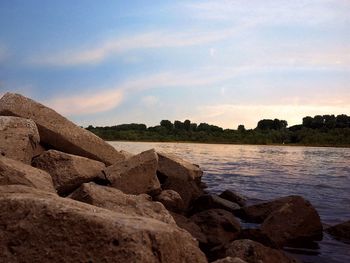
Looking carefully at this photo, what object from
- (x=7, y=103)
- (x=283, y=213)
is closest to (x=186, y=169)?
(x=283, y=213)

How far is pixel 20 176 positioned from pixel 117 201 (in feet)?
4.31

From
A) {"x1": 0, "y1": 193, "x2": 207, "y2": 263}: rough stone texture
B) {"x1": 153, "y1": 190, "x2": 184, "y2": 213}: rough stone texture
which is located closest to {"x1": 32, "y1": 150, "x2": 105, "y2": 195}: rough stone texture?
{"x1": 153, "y1": 190, "x2": 184, "y2": 213}: rough stone texture

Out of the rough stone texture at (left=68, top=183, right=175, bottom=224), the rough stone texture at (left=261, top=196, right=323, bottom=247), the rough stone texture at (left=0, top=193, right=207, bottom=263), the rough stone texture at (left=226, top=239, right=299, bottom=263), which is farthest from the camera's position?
the rough stone texture at (left=261, top=196, right=323, bottom=247)

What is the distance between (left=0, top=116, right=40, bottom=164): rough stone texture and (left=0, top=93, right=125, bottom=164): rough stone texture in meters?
0.86

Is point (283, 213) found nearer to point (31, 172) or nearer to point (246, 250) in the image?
point (246, 250)

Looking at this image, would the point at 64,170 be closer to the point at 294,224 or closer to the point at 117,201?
the point at 117,201

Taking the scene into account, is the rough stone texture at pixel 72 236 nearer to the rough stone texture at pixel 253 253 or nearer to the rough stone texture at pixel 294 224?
the rough stone texture at pixel 253 253

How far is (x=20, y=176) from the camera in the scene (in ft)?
18.4

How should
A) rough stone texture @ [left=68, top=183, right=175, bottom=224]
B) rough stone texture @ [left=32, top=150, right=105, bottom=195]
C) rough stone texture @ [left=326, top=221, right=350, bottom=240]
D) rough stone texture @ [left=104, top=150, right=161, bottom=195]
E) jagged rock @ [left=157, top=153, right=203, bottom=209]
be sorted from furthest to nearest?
jagged rock @ [left=157, top=153, right=203, bottom=209] < rough stone texture @ [left=326, top=221, right=350, bottom=240] < rough stone texture @ [left=104, top=150, right=161, bottom=195] < rough stone texture @ [left=32, top=150, right=105, bottom=195] < rough stone texture @ [left=68, top=183, right=175, bottom=224]

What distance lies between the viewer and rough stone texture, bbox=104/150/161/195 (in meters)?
8.17

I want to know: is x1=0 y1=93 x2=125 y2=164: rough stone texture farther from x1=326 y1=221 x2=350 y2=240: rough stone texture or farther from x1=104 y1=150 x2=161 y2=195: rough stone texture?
x1=326 y1=221 x2=350 y2=240: rough stone texture

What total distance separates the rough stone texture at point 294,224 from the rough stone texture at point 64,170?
3.84m

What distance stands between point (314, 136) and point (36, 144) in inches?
3672

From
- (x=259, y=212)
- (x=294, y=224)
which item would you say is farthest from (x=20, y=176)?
(x=259, y=212)
